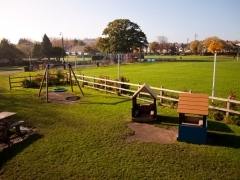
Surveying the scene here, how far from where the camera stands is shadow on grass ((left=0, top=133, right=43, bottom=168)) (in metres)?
6.39

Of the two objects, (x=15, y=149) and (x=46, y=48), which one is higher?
(x=46, y=48)

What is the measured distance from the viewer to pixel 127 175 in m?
5.38

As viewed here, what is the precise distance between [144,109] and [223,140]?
12.6 ft

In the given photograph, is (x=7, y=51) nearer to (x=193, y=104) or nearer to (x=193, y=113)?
(x=193, y=104)

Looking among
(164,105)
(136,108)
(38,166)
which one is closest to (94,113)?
(136,108)

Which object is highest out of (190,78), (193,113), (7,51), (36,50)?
(36,50)

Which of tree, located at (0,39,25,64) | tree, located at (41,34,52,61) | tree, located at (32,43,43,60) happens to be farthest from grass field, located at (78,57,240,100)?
tree, located at (32,43,43,60)

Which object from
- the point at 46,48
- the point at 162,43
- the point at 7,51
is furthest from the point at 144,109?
the point at 162,43

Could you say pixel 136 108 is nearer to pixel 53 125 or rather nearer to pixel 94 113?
pixel 94 113

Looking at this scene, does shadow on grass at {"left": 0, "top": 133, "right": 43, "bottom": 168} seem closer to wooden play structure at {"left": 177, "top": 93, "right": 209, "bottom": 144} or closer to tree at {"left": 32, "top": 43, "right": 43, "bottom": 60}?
wooden play structure at {"left": 177, "top": 93, "right": 209, "bottom": 144}

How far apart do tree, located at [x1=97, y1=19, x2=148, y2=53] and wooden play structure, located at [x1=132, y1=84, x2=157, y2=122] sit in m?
45.5

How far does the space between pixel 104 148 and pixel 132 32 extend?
53.2 metres

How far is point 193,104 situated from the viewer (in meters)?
7.42

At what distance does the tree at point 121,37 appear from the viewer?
180 ft
